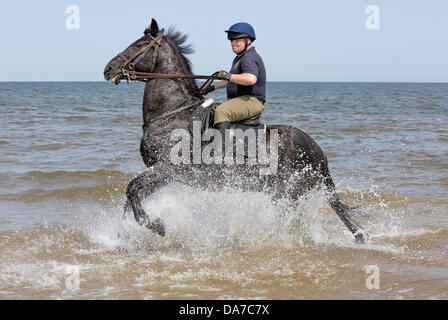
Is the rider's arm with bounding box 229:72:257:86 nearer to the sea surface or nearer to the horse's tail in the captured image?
the sea surface

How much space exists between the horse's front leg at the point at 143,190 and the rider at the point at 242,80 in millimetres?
942

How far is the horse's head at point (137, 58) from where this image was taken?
20.8ft

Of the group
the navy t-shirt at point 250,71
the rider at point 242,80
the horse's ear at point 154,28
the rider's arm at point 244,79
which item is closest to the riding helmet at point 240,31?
the rider at point 242,80

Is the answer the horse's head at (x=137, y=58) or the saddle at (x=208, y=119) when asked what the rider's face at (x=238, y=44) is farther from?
the horse's head at (x=137, y=58)

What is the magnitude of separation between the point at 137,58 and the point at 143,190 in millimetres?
1630

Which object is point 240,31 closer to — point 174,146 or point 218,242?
point 174,146

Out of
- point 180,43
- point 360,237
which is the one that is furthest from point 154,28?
point 360,237

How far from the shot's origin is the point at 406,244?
262 inches

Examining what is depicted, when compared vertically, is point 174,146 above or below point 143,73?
below

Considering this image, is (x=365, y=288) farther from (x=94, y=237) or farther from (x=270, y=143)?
(x=94, y=237)

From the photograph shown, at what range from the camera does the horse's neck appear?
6371 millimetres

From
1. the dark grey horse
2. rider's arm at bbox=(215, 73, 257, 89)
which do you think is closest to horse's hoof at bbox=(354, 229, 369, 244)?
the dark grey horse

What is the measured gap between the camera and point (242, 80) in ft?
19.6

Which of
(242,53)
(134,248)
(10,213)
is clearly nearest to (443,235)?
(242,53)
